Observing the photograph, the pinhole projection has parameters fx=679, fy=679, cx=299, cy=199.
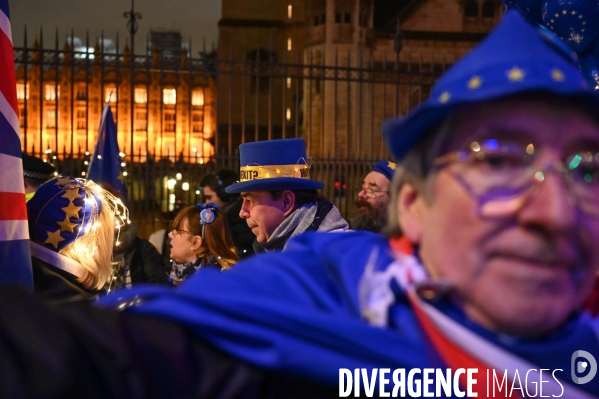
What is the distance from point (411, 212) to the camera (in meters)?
1.18

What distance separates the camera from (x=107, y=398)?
1.05 meters

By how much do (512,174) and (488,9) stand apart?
24801 mm

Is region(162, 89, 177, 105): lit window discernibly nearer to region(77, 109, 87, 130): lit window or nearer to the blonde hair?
region(77, 109, 87, 130): lit window

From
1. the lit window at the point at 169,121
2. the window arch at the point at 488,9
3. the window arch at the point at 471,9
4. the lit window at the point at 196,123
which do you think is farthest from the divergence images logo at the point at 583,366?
the lit window at the point at 196,123

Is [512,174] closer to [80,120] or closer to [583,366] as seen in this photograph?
[583,366]

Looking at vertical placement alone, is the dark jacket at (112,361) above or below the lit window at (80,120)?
below

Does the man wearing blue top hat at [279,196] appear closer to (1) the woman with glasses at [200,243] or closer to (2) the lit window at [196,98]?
(1) the woman with glasses at [200,243]

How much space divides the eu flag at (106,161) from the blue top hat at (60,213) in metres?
4.36

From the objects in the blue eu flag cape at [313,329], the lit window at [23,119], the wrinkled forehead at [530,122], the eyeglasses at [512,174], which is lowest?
the blue eu flag cape at [313,329]

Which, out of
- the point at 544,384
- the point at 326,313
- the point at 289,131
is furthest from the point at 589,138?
the point at 289,131

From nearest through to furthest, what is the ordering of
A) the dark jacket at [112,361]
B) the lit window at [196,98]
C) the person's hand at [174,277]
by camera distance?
1. the dark jacket at [112,361]
2. the person's hand at [174,277]
3. the lit window at [196,98]

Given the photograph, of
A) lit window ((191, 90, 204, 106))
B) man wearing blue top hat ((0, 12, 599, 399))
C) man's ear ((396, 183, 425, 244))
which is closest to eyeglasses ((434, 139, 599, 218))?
man wearing blue top hat ((0, 12, 599, 399))

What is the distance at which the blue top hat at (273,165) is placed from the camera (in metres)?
3.60

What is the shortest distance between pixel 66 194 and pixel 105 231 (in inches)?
9.9
